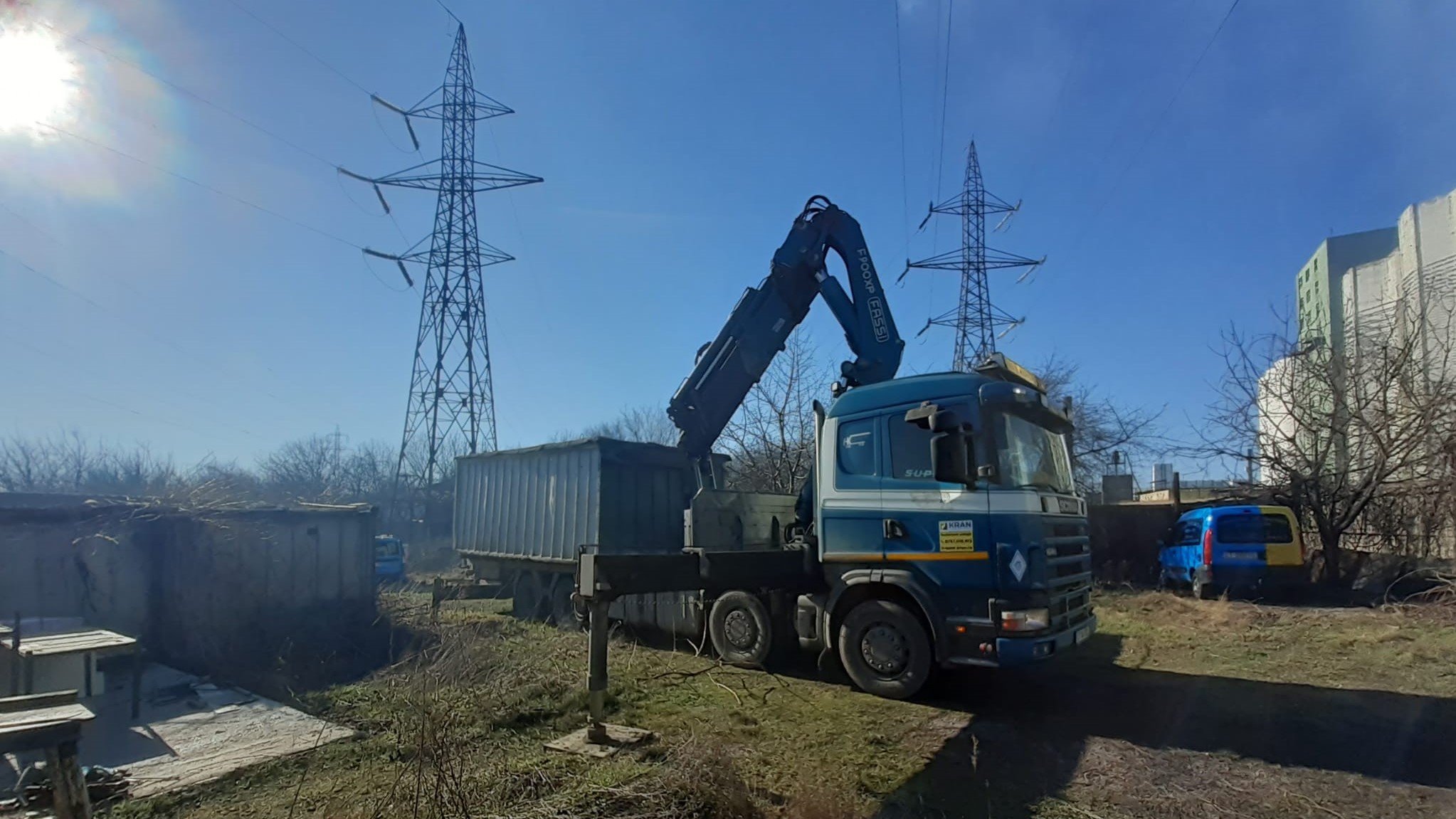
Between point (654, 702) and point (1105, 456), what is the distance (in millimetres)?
24242

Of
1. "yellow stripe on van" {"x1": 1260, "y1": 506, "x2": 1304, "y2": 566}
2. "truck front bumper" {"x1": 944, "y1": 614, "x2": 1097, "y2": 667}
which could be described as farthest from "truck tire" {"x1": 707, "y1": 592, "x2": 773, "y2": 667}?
"yellow stripe on van" {"x1": 1260, "y1": 506, "x2": 1304, "y2": 566}

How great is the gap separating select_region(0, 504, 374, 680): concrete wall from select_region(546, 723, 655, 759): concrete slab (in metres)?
6.24

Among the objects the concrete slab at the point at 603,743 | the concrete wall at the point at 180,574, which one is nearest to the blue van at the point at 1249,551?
the concrete slab at the point at 603,743

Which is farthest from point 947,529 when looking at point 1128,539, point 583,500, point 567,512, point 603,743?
point 1128,539

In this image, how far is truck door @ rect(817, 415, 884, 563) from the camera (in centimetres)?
742

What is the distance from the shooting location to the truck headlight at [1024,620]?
643 cm

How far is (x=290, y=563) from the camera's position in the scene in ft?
38.1

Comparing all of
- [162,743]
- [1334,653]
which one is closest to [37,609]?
[162,743]

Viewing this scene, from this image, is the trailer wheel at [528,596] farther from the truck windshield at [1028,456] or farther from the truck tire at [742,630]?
the truck windshield at [1028,456]

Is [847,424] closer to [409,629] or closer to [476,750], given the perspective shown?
[476,750]

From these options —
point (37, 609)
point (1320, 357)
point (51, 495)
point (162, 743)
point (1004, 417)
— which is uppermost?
point (1320, 357)

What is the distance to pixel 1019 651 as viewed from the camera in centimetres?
636

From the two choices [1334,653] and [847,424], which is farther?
[1334,653]

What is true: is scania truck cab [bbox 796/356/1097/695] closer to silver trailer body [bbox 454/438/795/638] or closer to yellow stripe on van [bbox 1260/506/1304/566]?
silver trailer body [bbox 454/438/795/638]
